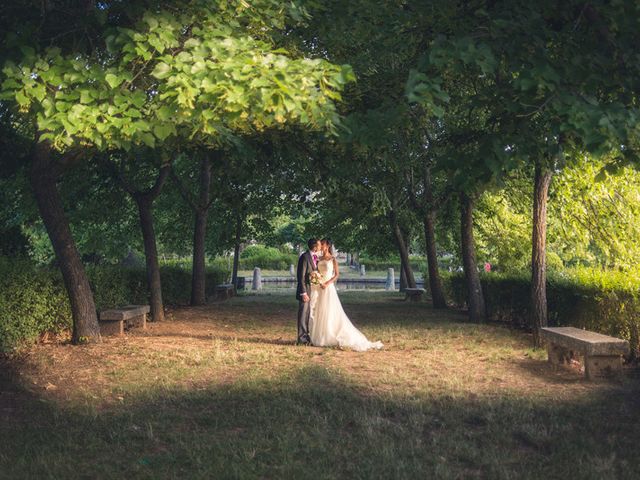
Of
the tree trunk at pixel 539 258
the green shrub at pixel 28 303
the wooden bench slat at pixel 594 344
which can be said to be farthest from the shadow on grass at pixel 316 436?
the tree trunk at pixel 539 258

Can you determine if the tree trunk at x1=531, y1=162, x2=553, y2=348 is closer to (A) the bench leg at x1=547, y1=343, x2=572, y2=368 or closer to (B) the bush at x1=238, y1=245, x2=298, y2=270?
(A) the bench leg at x1=547, y1=343, x2=572, y2=368

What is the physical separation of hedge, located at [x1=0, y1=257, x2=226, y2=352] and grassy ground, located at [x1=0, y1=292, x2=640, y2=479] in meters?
0.42

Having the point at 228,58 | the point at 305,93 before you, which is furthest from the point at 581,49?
the point at 228,58

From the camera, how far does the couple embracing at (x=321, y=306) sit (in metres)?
11.7

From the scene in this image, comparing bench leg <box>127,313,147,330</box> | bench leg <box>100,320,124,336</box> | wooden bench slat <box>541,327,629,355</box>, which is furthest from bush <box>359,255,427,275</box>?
wooden bench slat <box>541,327,629,355</box>

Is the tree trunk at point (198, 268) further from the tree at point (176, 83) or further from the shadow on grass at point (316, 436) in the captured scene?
the shadow on grass at point (316, 436)

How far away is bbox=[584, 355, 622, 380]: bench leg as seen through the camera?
873 cm

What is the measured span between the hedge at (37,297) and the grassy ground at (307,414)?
1.37 feet

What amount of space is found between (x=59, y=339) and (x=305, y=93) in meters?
8.40

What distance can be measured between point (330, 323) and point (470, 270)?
6.22 metres

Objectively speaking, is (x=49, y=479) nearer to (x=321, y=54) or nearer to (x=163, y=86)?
(x=163, y=86)

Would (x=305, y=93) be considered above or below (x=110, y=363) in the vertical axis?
above

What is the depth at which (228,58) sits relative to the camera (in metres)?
6.55

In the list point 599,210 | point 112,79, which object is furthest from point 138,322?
point 599,210
